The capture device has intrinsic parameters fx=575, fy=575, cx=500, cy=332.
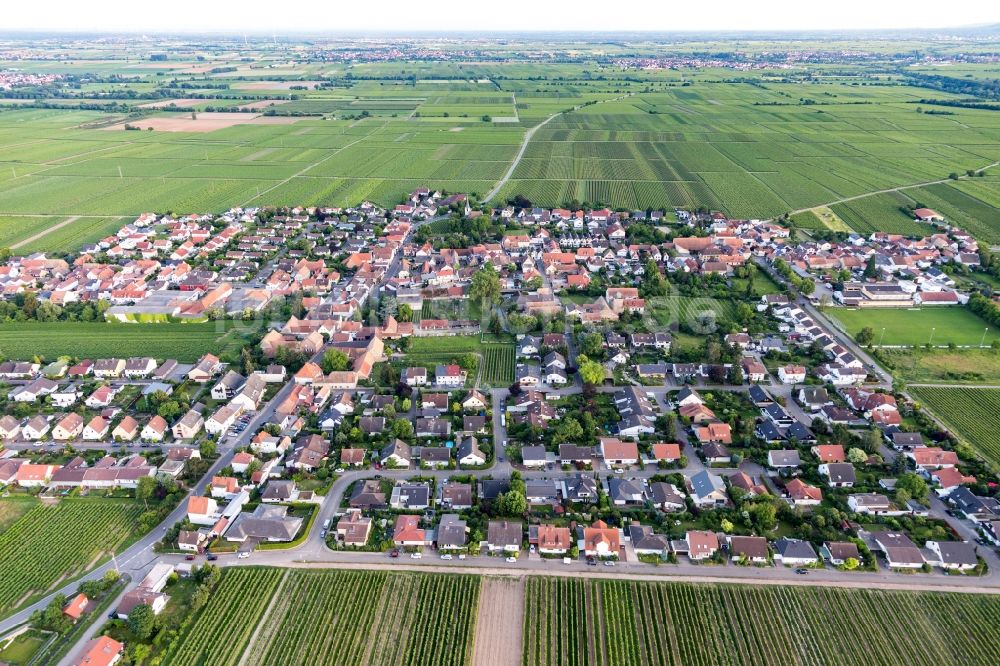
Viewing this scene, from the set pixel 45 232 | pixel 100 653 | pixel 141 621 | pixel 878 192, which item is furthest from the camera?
pixel 878 192

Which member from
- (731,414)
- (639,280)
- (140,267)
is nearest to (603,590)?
(731,414)

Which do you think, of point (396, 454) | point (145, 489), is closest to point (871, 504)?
point (396, 454)

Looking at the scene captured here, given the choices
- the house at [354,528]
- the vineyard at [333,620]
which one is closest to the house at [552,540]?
the vineyard at [333,620]

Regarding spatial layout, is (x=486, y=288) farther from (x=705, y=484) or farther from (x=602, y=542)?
(x=602, y=542)

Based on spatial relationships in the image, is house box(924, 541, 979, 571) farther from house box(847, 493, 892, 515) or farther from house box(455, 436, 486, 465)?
house box(455, 436, 486, 465)

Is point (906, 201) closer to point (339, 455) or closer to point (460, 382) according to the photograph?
point (460, 382)

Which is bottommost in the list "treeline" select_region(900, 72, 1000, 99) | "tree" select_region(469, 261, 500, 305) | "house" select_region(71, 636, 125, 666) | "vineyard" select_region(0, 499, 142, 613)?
"vineyard" select_region(0, 499, 142, 613)

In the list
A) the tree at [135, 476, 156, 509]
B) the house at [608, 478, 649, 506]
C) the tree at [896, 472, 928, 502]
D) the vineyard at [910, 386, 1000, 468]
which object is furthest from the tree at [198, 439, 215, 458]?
the vineyard at [910, 386, 1000, 468]
